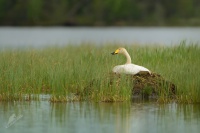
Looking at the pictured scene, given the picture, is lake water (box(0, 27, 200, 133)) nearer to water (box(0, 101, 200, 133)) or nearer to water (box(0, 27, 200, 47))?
water (box(0, 101, 200, 133))

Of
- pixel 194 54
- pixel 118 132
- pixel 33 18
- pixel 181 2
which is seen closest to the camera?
pixel 118 132

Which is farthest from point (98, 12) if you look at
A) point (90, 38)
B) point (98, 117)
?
point (98, 117)

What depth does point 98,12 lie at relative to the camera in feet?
317

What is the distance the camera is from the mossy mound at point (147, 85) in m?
14.9

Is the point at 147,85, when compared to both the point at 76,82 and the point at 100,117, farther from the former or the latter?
the point at 100,117

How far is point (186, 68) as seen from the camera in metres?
15.7

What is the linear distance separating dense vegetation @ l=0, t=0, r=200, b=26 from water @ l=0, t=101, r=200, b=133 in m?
77.5

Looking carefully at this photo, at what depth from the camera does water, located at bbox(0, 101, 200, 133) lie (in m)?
12.1

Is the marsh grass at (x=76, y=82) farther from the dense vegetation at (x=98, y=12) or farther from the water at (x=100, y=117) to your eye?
the dense vegetation at (x=98, y=12)

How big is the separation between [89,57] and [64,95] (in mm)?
4949

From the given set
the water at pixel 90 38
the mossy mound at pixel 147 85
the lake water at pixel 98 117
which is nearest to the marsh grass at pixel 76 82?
the mossy mound at pixel 147 85

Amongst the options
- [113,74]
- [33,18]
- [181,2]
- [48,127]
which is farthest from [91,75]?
[181,2]

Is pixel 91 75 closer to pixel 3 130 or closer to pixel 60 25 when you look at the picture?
pixel 3 130

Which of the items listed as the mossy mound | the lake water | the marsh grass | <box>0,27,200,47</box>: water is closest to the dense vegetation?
<box>0,27,200,47</box>: water
